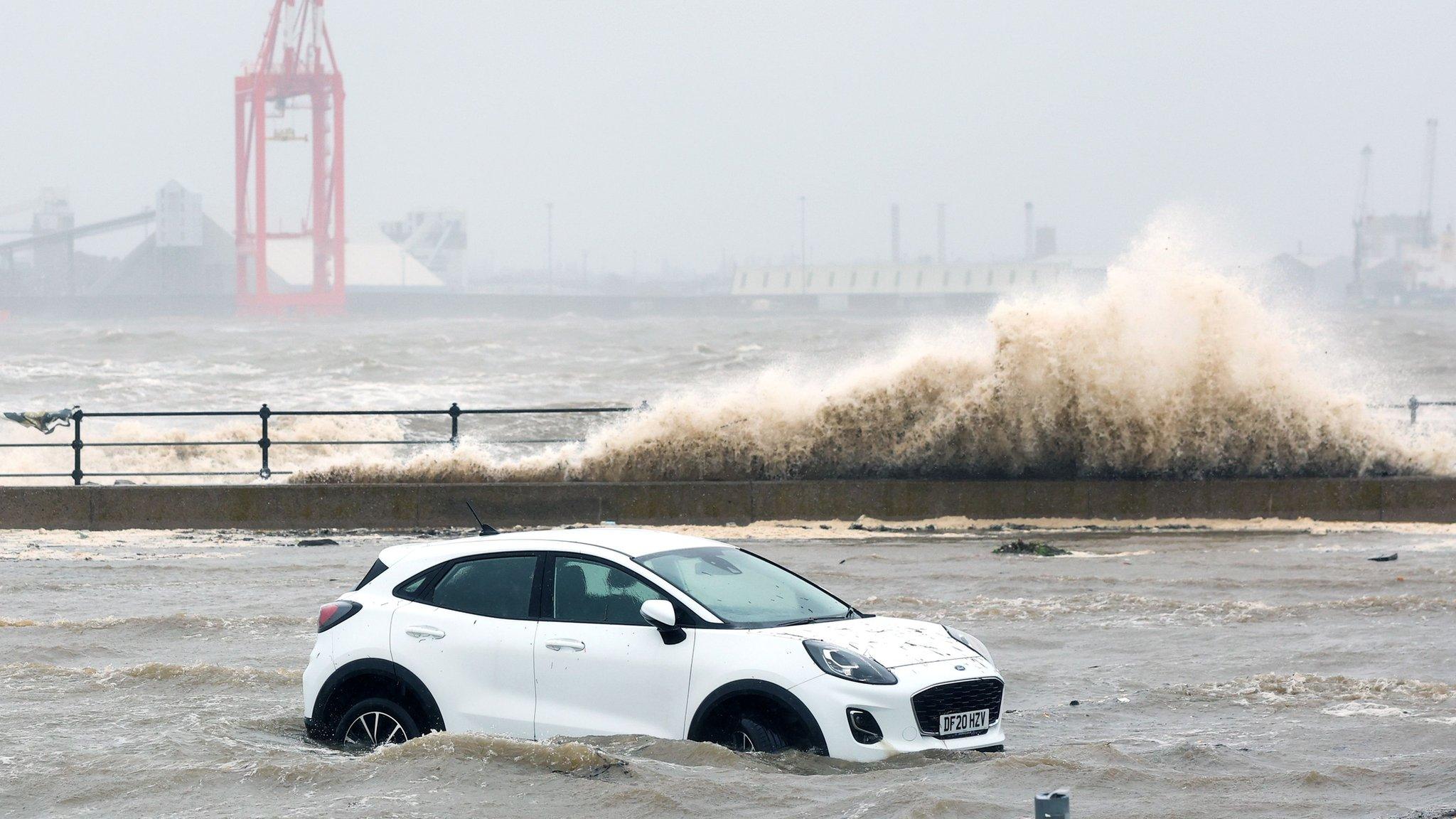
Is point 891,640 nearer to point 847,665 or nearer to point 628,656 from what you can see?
point 847,665

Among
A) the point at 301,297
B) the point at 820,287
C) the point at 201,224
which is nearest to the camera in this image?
the point at 301,297

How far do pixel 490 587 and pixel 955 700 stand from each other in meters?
2.17

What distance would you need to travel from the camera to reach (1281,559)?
14109 mm

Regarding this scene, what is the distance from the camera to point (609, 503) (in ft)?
57.7

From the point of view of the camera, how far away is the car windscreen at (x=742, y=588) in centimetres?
707

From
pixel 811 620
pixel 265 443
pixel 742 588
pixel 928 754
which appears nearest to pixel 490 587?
pixel 742 588

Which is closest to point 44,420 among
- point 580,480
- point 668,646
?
point 580,480

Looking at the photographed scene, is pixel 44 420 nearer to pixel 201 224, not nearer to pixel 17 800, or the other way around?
pixel 17 800

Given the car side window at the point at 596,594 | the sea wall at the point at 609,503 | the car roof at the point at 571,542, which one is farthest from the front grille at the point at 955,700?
the sea wall at the point at 609,503

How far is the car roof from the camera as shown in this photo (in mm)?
7318

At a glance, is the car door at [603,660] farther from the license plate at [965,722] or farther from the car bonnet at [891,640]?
the license plate at [965,722]

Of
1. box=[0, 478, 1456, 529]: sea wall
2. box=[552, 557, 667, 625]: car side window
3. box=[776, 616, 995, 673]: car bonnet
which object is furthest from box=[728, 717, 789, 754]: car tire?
box=[0, 478, 1456, 529]: sea wall

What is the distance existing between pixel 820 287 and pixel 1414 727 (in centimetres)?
18017

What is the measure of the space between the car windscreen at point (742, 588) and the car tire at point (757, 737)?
0.45 metres
